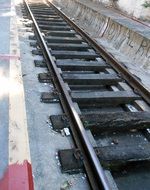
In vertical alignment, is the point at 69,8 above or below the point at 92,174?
below

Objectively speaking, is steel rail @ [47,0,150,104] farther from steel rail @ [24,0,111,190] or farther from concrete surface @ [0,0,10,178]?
concrete surface @ [0,0,10,178]

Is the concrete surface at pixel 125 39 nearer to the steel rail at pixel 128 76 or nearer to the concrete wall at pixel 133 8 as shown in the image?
the steel rail at pixel 128 76

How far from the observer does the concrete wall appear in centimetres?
1528

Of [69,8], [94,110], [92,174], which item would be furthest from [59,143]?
[69,8]

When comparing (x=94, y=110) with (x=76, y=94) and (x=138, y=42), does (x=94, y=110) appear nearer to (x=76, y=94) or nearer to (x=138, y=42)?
(x=76, y=94)

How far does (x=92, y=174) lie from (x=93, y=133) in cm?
113

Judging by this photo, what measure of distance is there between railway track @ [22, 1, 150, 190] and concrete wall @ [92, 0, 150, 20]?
22.1 feet

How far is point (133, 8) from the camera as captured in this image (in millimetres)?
16531

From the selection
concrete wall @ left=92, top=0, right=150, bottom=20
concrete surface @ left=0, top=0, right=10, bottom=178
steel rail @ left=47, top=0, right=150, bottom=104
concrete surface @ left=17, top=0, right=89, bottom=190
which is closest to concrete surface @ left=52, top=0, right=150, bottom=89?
steel rail @ left=47, top=0, right=150, bottom=104

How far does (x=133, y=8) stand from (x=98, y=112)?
1234cm

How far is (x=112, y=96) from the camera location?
590cm

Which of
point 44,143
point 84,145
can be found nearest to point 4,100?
point 44,143

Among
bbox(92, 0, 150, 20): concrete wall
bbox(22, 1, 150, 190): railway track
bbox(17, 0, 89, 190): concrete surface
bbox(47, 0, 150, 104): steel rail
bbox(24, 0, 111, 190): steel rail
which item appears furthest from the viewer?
bbox(92, 0, 150, 20): concrete wall

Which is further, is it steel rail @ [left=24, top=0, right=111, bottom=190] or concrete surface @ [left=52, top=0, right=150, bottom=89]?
concrete surface @ [left=52, top=0, right=150, bottom=89]
